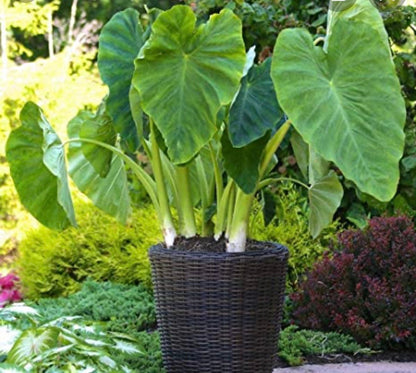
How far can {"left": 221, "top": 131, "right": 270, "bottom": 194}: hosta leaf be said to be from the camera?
2.95m

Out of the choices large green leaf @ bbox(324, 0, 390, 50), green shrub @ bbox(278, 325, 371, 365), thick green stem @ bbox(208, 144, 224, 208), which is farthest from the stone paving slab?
large green leaf @ bbox(324, 0, 390, 50)

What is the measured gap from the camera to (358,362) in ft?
11.8

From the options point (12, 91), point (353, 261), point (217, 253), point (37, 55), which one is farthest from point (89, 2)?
point (217, 253)

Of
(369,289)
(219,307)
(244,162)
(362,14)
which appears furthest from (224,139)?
(369,289)

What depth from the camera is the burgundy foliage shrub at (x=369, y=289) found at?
12.6ft

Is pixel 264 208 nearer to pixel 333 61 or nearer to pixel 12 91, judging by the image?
pixel 333 61

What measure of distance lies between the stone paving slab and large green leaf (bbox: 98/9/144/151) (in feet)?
3.83

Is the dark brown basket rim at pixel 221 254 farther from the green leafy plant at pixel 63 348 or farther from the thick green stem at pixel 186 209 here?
the green leafy plant at pixel 63 348

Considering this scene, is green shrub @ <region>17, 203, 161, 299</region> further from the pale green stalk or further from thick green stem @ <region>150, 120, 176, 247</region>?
the pale green stalk

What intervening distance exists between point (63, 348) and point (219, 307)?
2.05 ft

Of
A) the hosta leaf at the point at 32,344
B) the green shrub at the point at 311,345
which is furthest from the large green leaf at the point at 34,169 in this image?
the green shrub at the point at 311,345

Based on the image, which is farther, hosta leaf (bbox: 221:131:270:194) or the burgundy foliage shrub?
the burgundy foliage shrub

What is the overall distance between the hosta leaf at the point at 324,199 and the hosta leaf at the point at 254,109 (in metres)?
0.36

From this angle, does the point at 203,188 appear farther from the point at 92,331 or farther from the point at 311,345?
the point at 311,345
